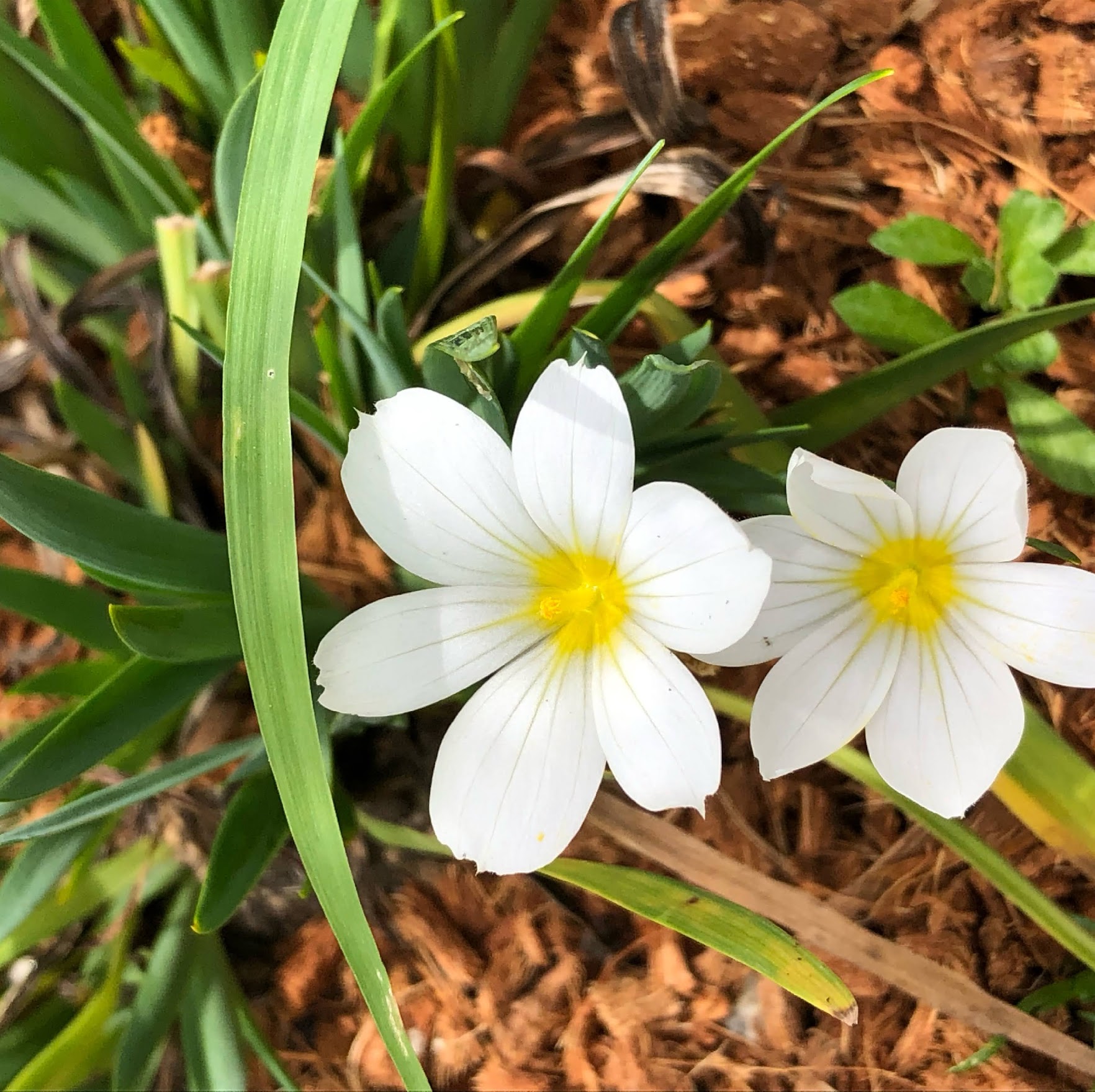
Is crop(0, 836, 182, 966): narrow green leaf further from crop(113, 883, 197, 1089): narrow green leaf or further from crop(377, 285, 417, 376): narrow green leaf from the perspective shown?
crop(377, 285, 417, 376): narrow green leaf

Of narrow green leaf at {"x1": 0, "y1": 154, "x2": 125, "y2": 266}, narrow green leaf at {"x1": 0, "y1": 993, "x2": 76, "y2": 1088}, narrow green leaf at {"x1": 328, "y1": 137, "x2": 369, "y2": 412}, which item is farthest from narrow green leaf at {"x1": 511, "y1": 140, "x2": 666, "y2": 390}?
narrow green leaf at {"x1": 0, "y1": 993, "x2": 76, "y2": 1088}

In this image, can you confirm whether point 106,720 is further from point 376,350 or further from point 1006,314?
point 1006,314

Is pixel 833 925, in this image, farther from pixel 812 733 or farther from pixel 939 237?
pixel 939 237

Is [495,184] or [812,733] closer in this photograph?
[812,733]

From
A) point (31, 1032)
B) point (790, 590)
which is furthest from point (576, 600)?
point (31, 1032)

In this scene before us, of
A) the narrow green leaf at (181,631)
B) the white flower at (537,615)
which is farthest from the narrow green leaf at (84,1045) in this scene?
the white flower at (537,615)

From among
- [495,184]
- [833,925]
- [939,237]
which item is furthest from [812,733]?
[495,184]

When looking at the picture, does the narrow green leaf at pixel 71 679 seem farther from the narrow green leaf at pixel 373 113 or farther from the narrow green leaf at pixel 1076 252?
the narrow green leaf at pixel 1076 252
